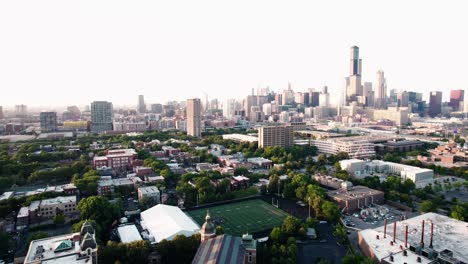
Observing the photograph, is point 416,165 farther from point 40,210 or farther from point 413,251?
point 40,210

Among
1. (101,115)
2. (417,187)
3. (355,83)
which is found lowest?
(417,187)

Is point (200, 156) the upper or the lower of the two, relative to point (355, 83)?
lower

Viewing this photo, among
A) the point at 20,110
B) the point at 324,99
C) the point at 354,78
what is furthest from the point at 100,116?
the point at 324,99

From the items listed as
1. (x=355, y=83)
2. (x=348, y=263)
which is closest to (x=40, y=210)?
(x=348, y=263)

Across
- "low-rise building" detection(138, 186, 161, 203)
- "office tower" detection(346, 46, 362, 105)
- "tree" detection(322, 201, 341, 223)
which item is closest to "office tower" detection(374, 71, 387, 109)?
"office tower" detection(346, 46, 362, 105)

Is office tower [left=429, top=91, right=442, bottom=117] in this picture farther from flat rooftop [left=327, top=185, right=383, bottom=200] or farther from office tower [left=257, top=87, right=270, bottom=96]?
flat rooftop [left=327, top=185, right=383, bottom=200]

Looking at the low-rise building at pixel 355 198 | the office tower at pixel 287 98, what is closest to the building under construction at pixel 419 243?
the low-rise building at pixel 355 198

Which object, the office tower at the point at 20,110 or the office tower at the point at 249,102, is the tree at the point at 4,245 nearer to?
the office tower at the point at 20,110
